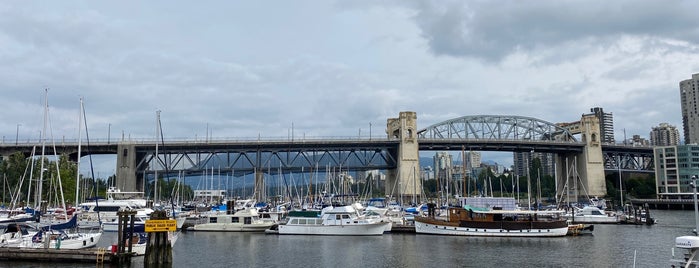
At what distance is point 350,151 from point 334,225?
255 feet

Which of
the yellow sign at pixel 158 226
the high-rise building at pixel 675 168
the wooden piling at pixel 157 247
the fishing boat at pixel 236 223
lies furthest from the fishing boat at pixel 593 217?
the high-rise building at pixel 675 168

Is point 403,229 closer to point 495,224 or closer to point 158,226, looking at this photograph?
point 495,224

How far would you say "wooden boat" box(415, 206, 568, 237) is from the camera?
57062 millimetres

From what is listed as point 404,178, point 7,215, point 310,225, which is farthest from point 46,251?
point 404,178

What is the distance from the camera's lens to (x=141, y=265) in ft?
120

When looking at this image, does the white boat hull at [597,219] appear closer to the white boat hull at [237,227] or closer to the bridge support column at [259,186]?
the white boat hull at [237,227]

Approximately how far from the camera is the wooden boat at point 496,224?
5706 centimetres

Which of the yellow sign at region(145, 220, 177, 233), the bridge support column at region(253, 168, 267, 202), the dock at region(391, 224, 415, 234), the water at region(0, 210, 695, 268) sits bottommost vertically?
the water at region(0, 210, 695, 268)

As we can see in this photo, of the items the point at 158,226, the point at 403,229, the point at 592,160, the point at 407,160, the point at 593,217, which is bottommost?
the point at 403,229

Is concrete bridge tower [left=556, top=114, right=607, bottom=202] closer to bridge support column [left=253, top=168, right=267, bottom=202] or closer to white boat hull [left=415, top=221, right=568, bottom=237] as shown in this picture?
bridge support column [left=253, top=168, right=267, bottom=202]

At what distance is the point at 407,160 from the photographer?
132m

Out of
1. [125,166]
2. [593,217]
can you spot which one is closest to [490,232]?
[593,217]

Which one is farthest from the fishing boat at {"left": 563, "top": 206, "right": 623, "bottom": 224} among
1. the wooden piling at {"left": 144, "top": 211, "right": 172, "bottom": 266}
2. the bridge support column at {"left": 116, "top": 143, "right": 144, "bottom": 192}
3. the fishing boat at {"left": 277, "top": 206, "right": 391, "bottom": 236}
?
the bridge support column at {"left": 116, "top": 143, "right": 144, "bottom": 192}

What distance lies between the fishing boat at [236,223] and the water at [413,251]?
13.5 ft
